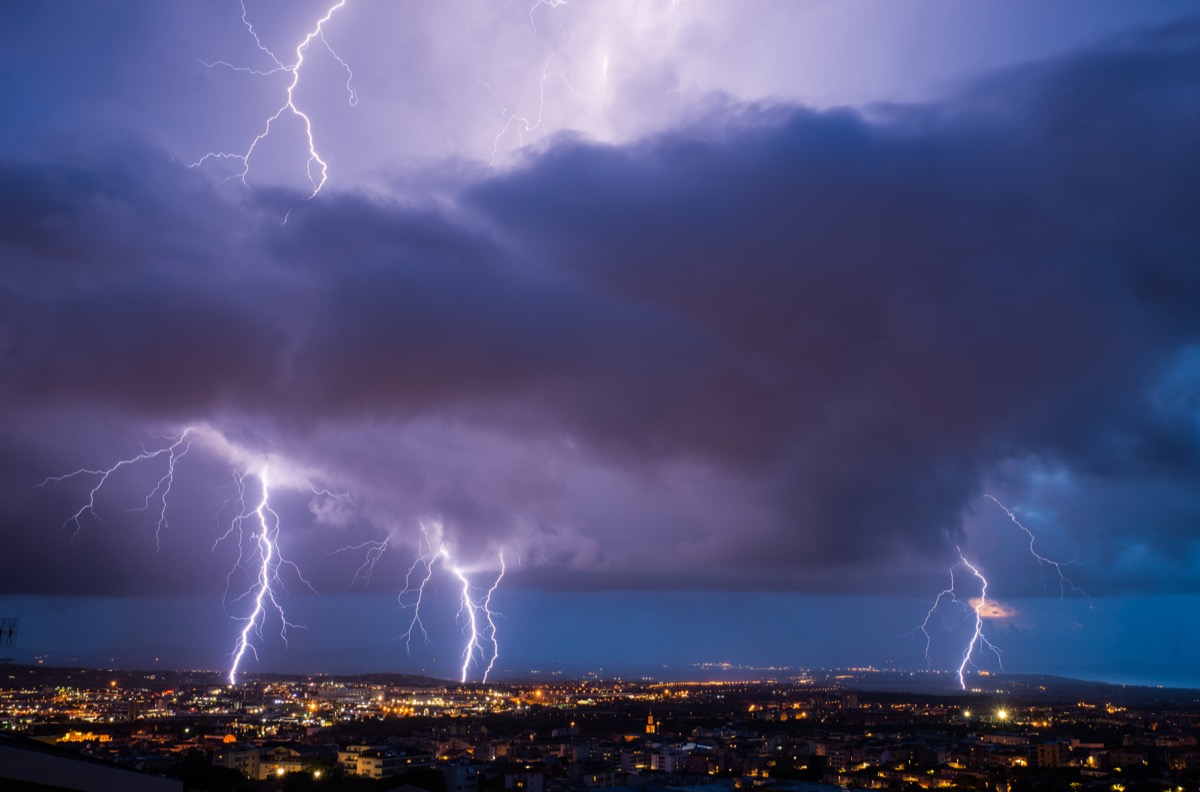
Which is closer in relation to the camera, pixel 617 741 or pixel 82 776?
pixel 82 776

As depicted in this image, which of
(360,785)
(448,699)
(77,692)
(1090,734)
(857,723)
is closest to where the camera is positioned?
(360,785)

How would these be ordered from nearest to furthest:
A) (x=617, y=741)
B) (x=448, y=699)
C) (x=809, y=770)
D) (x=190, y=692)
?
(x=809, y=770), (x=617, y=741), (x=190, y=692), (x=448, y=699)

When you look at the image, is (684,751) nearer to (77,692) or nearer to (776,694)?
(77,692)

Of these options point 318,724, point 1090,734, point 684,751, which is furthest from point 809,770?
point 318,724

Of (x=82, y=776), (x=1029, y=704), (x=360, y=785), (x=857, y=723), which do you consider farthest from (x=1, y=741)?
(x=1029, y=704)

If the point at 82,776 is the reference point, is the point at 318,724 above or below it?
below

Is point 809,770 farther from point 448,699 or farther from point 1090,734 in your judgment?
point 448,699
